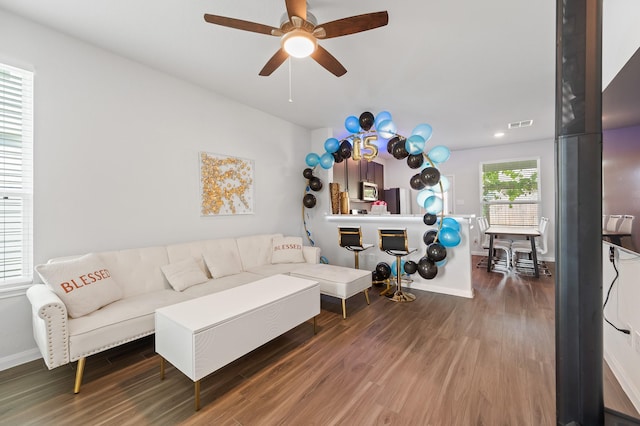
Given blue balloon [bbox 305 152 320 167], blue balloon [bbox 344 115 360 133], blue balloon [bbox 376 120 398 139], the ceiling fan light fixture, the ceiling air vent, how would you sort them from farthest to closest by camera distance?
the ceiling air vent
blue balloon [bbox 305 152 320 167]
blue balloon [bbox 344 115 360 133]
blue balloon [bbox 376 120 398 139]
the ceiling fan light fixture

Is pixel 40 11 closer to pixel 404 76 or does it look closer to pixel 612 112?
pixel 404 76

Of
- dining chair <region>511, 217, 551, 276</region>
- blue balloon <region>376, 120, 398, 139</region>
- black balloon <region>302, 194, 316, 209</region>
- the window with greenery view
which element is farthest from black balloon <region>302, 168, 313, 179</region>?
the window with greenery view

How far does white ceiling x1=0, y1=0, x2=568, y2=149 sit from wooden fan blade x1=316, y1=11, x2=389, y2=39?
337mm

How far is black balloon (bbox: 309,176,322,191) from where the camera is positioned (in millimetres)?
4918

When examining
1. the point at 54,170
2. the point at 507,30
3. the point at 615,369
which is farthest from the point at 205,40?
the point at 615,369

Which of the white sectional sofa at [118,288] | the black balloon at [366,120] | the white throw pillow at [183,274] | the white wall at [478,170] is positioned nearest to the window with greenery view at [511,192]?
the white wall at [478,170]

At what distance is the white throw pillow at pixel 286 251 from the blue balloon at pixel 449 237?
2014 mm

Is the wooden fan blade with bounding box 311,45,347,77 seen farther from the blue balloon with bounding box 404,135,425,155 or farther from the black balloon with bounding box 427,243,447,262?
the black balloon with bounding box 427,243,447,262

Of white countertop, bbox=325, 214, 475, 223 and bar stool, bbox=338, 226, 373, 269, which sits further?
bar stool, bbox=338, 226, 373, 269

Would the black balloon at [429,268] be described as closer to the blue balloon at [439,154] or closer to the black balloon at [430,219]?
the black balloon at [430,219]

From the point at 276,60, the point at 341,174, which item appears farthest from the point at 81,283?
the point at 341,174

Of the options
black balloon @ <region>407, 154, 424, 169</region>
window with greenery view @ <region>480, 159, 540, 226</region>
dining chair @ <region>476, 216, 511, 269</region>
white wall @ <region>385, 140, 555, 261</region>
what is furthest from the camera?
window with greenery view @ <region>480, 159, 540, 226</region>

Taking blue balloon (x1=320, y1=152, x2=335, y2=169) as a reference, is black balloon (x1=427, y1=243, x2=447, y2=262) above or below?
below

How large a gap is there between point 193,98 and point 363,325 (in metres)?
3.51
